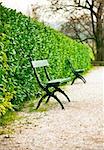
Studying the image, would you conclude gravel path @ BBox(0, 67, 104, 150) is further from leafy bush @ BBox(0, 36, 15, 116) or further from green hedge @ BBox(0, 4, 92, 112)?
green hedge @ BBox(0, 4, 92, 112)

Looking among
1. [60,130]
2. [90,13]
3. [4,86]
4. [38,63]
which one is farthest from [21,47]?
[90,13]

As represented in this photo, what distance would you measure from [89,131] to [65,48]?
11533mm

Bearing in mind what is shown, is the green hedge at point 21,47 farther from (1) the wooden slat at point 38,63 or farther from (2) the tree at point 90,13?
(2) the tree at point 90,13

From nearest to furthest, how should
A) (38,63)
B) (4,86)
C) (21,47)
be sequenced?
1. (4,86)
2. (21,47)
3. (38,63)

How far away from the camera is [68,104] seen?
9617 millimetres

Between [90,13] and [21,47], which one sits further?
[90,13]

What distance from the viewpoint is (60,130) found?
6.59 metres

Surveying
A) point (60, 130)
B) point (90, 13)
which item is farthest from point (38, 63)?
point (90, 13)

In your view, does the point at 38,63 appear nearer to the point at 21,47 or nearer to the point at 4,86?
the point at 21,47

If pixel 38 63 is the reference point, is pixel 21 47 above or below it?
above

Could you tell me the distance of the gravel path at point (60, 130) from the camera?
5.60 m

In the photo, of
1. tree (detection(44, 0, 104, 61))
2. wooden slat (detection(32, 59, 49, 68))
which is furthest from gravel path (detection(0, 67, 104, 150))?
tree (detection(44, 0, 104, 61))

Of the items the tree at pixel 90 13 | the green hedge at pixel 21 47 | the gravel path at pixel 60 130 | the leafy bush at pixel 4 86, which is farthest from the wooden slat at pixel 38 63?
the tree at pixel 90 13

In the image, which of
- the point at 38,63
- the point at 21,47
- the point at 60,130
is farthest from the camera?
the point at 38,63
